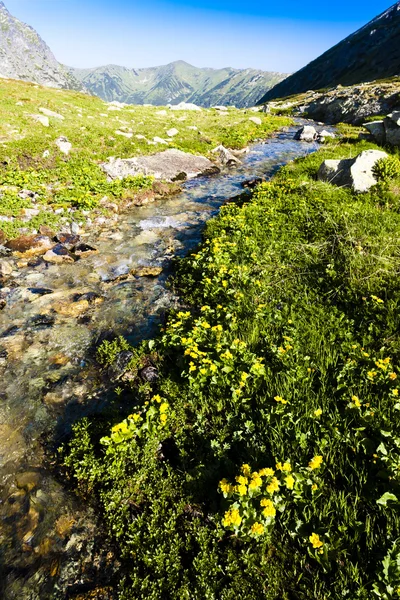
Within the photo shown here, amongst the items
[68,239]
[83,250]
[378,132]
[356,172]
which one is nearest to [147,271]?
[83,250]

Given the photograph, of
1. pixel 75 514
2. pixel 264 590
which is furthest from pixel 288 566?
pixel 75 514

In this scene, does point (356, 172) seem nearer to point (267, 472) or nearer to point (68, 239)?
point (68, 239)

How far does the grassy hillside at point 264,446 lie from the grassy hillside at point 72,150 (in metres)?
10.9

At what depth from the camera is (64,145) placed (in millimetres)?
20453

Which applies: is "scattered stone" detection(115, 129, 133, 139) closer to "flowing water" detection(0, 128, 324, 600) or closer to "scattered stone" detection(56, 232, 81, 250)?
"flowing water" detection(0, 128, 324, 600)

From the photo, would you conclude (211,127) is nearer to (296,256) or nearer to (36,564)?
(296,256)

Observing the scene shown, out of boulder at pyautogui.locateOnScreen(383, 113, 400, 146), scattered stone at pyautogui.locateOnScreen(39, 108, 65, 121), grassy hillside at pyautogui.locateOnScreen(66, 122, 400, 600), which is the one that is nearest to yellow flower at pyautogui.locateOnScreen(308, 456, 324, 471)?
grassy hillside at pyautogui.locateOnScreen(66, 122, 400, 600)

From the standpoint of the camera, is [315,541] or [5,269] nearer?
[315,541]

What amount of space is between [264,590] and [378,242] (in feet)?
31.0

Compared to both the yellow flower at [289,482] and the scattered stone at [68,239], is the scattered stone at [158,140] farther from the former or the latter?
the yellow flower at [289,482]

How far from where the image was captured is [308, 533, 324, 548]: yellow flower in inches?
139

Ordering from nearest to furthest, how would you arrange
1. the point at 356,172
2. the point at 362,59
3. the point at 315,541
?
the point at 315,541
the point at 356,172
the point at 362,59

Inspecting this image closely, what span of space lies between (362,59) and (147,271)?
21178 cm

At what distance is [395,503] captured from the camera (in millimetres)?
3768
